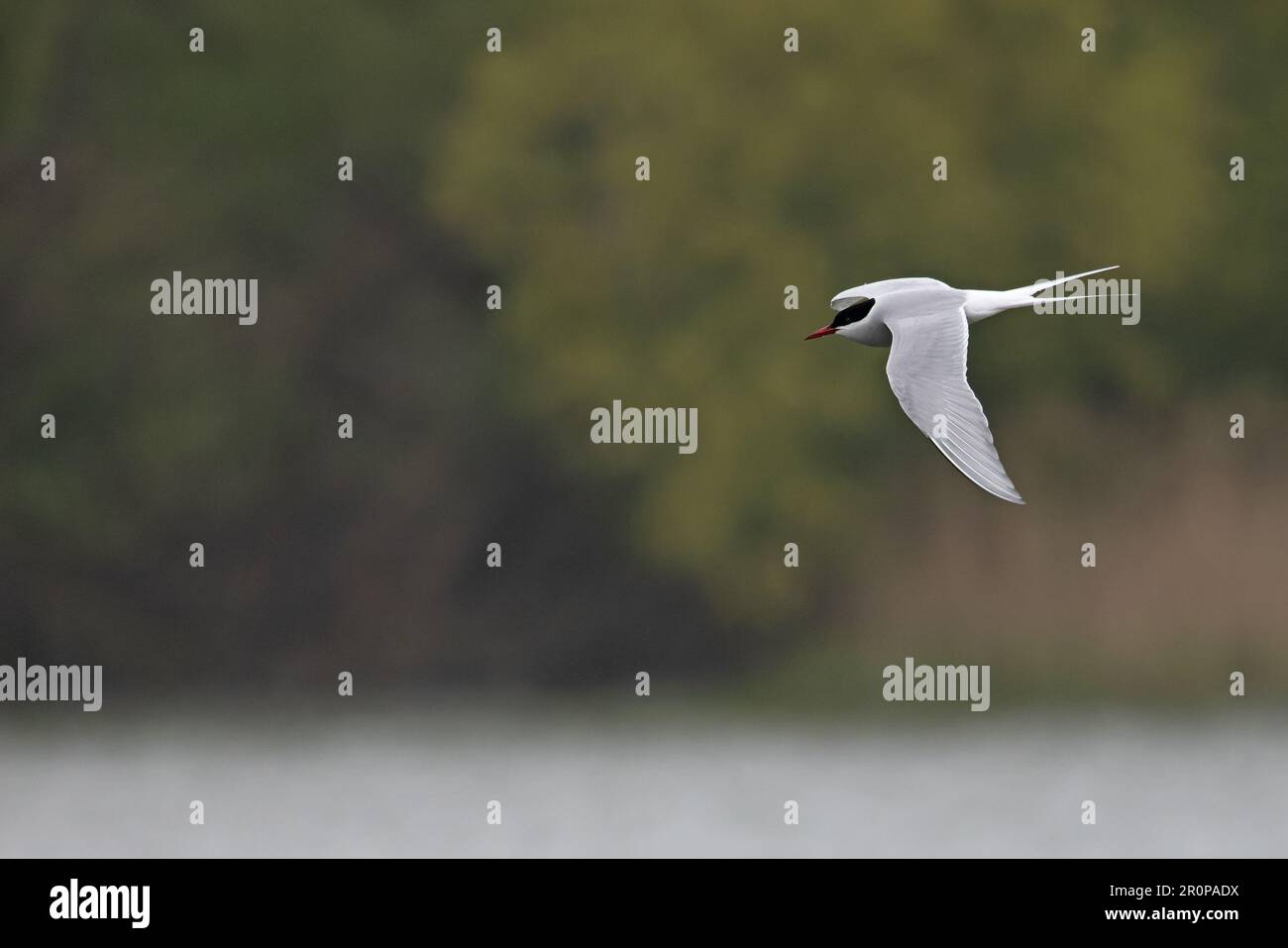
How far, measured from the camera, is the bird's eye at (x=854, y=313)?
11.3 m

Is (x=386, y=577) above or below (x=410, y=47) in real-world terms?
below

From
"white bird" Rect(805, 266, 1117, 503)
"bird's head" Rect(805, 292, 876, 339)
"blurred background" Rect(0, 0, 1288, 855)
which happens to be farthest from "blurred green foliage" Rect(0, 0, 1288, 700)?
"white bird" Rect(805, 266, 1117, 503)

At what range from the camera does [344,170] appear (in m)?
28.7

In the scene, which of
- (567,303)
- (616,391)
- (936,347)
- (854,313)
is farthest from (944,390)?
(567,303)

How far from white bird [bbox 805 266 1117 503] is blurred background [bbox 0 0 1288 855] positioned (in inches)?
541

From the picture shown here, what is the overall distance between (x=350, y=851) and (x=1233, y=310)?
1267 centimetres

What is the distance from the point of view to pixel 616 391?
26.7 metres

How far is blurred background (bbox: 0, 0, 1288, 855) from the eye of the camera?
2625 cm

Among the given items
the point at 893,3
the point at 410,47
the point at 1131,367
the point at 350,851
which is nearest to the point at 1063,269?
the point at 1131,367

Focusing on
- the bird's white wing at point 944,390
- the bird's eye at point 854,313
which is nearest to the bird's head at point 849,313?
the bird's eye at point 854,313

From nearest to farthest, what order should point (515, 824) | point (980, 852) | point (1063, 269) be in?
point (980, 852), point (515, 824), point (1063, 269)

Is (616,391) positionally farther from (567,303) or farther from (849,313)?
(849,313)

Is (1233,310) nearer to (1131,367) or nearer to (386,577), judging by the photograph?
(1131,367)

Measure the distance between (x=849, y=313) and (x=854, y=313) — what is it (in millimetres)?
25
